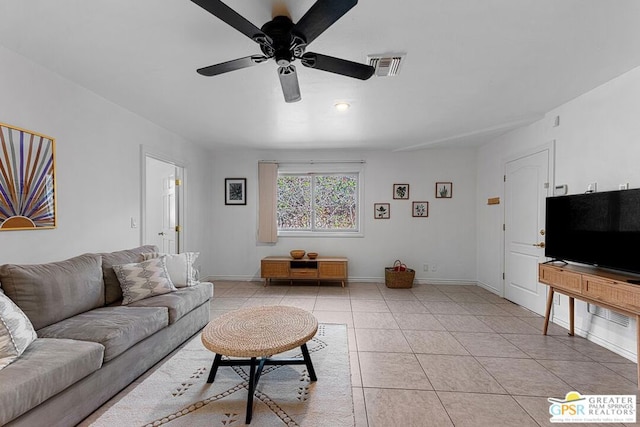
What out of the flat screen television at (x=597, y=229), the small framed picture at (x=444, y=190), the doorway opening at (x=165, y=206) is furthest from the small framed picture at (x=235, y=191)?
the flat screen television at (x=597, y=229)

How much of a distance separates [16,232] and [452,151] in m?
5.74

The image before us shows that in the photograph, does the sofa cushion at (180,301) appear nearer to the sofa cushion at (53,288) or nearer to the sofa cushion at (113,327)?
the sofa cushion at (113,327)

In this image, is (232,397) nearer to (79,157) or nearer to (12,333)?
(12,333)

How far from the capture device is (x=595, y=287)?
2443 mm

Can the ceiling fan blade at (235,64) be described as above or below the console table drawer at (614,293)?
above

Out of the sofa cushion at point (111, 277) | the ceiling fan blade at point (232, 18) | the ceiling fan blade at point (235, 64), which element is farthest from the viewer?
the sofa cushion at point (111, 277)

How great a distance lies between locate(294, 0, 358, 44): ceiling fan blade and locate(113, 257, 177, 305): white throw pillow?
2.50 metres

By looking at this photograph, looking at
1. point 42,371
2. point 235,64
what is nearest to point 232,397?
point 42,371

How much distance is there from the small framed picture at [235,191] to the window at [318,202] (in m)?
0.65

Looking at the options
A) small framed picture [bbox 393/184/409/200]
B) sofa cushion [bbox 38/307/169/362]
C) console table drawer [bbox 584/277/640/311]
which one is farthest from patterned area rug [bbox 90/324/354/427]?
small framed picture [bbox 393/184/409/200]

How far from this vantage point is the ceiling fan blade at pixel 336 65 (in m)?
1.74

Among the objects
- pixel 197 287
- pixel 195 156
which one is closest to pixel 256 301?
pixel 197 287

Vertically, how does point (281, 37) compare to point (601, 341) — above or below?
above

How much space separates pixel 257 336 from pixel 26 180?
220cm
